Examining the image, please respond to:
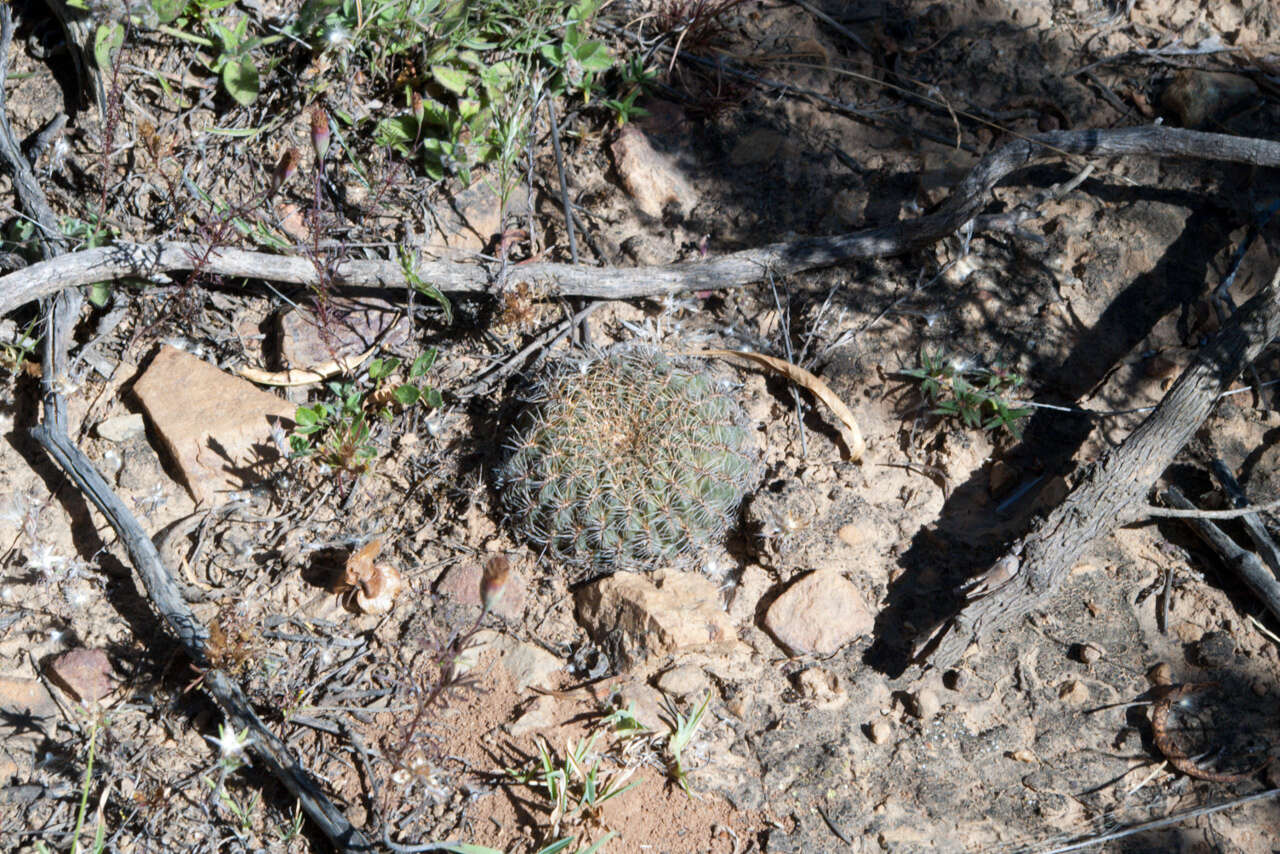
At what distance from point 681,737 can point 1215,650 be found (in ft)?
6.37

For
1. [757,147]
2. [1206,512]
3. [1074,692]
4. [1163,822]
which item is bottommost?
[1163,822]

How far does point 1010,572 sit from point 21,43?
4.57 meters

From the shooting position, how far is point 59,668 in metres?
3.25

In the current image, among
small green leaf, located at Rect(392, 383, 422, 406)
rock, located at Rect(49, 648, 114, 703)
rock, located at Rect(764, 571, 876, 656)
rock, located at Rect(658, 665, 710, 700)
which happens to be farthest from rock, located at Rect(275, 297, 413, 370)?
rock, located at Rect(764, 571, 876, 656)

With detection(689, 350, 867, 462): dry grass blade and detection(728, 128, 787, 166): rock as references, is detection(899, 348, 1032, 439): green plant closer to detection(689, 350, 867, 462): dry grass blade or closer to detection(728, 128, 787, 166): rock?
detection(689, 350, 867, 462): dry grass blade

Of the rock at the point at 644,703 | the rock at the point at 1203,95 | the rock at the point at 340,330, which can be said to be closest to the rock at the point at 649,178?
the rock at the point at 340,330

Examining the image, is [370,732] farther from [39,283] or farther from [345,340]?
[39,283]

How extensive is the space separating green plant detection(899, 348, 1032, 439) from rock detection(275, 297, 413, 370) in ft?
6.97

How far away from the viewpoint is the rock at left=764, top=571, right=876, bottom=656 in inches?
132

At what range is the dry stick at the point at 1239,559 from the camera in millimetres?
3409

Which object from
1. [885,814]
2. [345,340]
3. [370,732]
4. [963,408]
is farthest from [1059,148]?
[370,732]

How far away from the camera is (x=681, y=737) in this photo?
3082 millimetres

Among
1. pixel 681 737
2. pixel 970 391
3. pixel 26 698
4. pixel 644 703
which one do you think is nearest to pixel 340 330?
pixel 26 698

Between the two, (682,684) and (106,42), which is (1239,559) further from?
(106,42)
